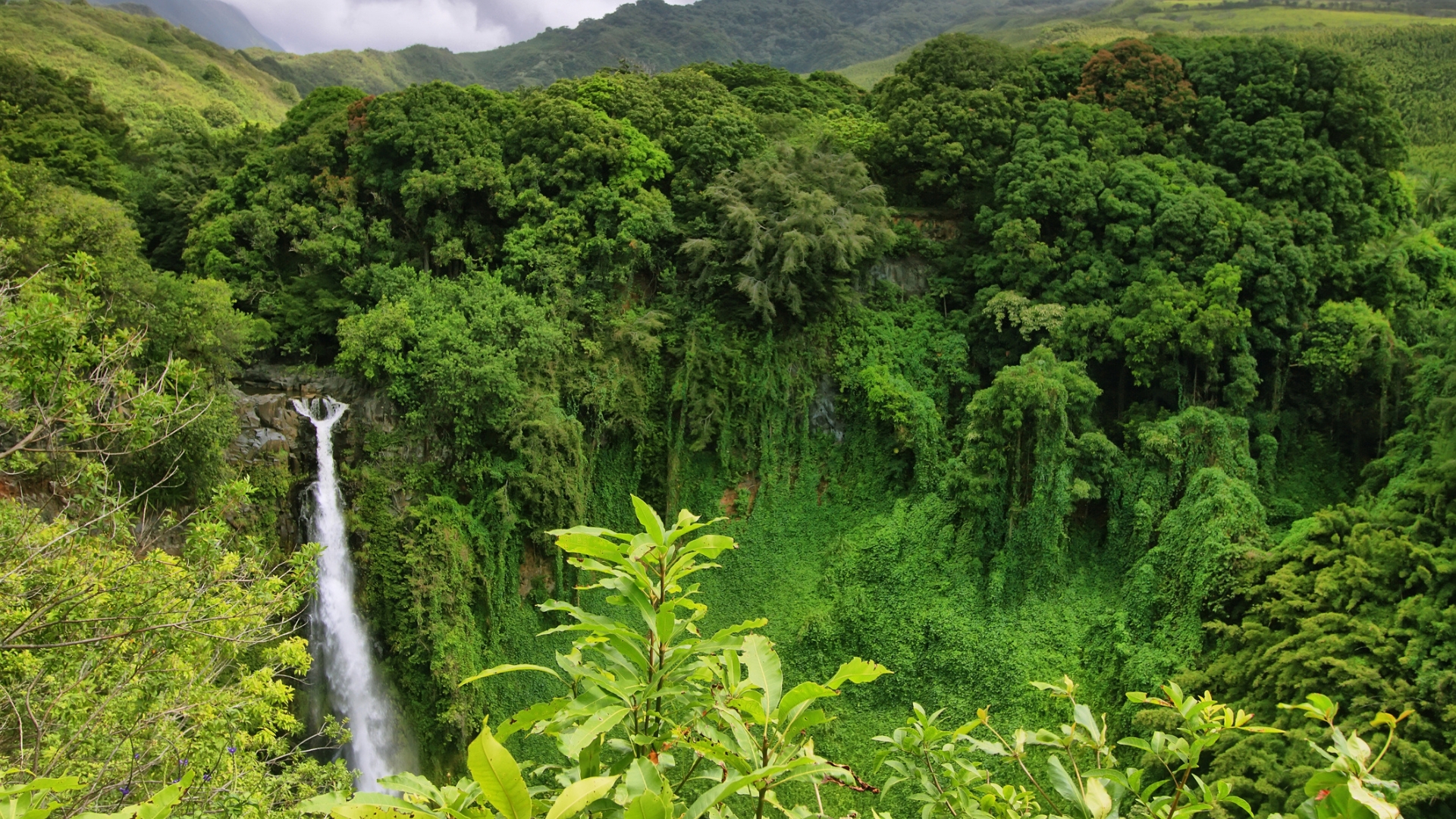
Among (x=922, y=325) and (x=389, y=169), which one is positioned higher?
(x=389, y=169)

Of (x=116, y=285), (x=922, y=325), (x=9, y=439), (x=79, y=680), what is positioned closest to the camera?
(x=79, y=680)

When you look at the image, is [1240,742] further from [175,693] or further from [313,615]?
[313,615]

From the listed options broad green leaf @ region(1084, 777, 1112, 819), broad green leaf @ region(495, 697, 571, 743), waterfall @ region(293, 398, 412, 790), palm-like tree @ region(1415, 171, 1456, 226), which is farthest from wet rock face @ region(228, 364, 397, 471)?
A: palm-like tree @ region(1415, 171, 1456, 226)

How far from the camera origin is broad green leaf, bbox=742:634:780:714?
1839 mm

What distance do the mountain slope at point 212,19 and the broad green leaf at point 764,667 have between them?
2533 inches

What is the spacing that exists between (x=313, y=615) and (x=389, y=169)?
7.50m

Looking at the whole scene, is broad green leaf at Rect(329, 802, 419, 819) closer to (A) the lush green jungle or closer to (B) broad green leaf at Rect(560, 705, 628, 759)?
(B) broad green leaf at Rect(560, 705, 628, 759)

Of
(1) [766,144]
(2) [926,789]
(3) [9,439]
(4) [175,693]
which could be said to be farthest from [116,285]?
(2) [926,789]

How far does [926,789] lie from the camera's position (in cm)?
223

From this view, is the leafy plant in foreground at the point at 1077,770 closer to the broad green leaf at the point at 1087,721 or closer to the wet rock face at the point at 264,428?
the broad green leaf at the point at 1087,721

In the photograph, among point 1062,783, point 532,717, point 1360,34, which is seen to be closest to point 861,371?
point 1062,783

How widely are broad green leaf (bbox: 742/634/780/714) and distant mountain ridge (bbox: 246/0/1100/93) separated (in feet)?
154

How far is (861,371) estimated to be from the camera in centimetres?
1345

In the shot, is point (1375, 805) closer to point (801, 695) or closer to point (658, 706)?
point (801, 695)
